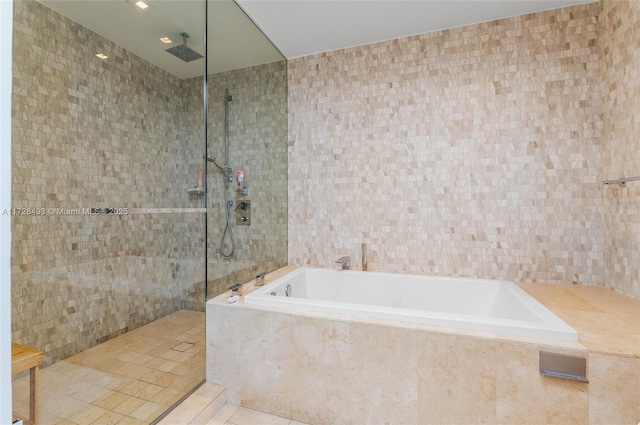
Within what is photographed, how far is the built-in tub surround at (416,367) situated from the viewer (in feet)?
4.27

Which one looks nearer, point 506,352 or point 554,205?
point 506,352

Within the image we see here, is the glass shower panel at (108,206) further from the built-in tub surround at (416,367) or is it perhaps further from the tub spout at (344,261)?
the tub spout at (344,261)

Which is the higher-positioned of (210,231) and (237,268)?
(210,231)

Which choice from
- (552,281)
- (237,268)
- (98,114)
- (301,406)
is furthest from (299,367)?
(552,281)

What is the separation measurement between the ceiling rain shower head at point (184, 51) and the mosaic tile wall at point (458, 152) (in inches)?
43.0

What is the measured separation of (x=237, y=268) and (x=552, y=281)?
2385 mm

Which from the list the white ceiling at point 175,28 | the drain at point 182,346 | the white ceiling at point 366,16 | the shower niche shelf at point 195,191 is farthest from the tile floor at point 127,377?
the white ceiling at point 366,16

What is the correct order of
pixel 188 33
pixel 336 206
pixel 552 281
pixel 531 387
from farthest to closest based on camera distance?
1. pixel 336 206
2. pixel 552 281
3. pixel 188 33
4. pixel 531 387

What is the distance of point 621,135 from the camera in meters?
1.89

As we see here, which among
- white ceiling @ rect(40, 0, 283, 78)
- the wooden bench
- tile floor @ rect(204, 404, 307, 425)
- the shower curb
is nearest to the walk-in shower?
white ceiling @ rect(40, 0, 283, 78)

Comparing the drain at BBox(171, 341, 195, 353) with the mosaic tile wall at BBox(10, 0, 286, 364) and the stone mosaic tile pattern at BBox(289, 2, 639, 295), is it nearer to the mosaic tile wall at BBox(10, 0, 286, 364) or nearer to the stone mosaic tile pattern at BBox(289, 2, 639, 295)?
the mosaic tile wall at BBox(10, 0, 286, 364)

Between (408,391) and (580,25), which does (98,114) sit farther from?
(580,25)

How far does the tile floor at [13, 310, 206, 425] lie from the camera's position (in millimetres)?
1248

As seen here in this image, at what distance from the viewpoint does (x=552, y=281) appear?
2.21 metres
